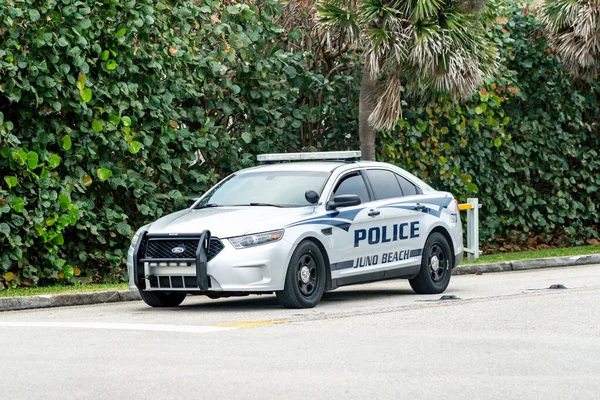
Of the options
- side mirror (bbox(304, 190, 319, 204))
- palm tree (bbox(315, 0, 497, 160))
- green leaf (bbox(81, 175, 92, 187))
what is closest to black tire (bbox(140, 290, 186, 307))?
side mirror (bbox(304, 190, 319, 204))

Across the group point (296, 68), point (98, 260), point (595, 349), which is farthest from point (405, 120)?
point (595, 349)

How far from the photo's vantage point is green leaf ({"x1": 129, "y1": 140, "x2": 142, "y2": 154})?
1664 centimetres

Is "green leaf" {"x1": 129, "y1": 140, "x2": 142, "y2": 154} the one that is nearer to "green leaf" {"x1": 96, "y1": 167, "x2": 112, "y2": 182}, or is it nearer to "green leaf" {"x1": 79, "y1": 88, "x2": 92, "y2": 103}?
"green leaf" {"x1": 96, "y1": 167, "x2": 112, "y2": 182}

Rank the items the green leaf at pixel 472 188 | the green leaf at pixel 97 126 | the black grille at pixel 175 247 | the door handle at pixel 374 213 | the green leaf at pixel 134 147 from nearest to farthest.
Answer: the black grille at pixel 175 247 → the door handle at pixel 374 213 → the green leaf at pixel 97 126 → the green leaf at pixel 134 147 → the green leaf at pixel 472 188

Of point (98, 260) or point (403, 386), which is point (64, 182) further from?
point (403, 386)

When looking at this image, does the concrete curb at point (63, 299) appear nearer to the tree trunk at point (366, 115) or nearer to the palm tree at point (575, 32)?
the tree trunk at point (366, 115)

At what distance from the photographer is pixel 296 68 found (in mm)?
19609

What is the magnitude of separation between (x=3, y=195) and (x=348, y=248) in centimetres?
463

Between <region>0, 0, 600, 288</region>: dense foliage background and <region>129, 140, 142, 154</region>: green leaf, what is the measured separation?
0.02m

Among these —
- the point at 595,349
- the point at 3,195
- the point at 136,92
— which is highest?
the point at 136,92

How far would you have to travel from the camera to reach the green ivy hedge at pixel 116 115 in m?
15.7

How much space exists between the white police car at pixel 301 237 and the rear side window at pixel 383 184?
2cm

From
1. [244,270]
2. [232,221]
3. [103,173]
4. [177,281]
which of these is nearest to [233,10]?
[103,173]

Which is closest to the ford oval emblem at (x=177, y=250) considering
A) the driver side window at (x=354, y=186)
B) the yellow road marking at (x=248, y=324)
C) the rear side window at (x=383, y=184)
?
the yellow road marking at (x=248, y=324)
